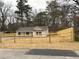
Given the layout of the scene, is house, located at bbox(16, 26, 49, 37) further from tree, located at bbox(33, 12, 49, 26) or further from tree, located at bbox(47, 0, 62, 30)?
tree, located at bbox(33, 12, 49, 26)

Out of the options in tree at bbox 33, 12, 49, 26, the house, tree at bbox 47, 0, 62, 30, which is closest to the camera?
the house

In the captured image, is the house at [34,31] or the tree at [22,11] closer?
the house at [34,31]

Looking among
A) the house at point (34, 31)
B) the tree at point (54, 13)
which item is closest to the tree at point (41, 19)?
the tree at point (54, 13)

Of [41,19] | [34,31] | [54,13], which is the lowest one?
[34,31]

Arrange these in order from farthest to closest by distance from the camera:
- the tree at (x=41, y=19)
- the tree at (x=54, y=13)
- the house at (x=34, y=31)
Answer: the tree at (x=41, y=19)
the tree at (x=54, y=13)
the house at (x=34, y=31)

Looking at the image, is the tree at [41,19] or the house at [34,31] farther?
the tree at [41,19]

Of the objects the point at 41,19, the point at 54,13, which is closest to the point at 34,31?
the point at 54,13

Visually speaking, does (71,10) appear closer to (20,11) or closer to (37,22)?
(37,22)

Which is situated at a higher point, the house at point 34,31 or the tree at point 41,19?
the tree at point 41,19

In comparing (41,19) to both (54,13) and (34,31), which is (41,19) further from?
(34,31)

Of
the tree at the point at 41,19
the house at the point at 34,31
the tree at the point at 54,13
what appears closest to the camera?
the house at the point at 34,31

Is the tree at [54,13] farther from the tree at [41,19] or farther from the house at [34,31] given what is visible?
the house at [34,31]

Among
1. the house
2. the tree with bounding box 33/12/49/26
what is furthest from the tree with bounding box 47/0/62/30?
the house

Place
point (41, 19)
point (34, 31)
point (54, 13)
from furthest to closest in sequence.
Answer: point (41, 19)
point (54, 13)
point (34, 31)
